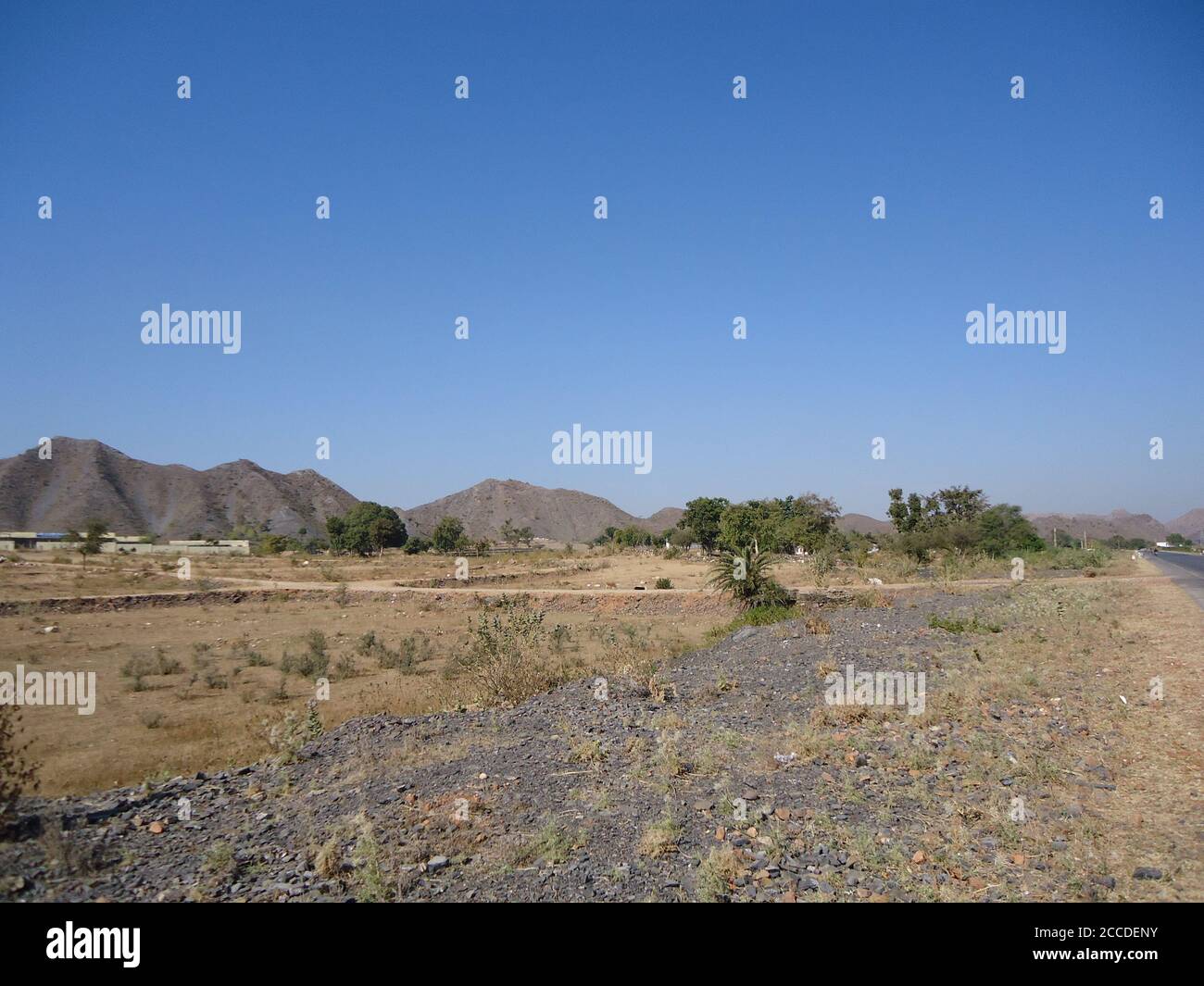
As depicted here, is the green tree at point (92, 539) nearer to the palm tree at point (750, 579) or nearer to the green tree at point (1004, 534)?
the palm tree at point (750, 579)

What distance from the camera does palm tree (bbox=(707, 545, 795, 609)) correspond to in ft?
74.6

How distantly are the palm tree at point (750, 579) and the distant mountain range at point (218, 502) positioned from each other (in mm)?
49340

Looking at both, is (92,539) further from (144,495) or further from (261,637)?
(144,495)

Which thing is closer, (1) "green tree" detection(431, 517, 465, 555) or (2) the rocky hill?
(1) "green tree" detection(431, 517, 465, 555)

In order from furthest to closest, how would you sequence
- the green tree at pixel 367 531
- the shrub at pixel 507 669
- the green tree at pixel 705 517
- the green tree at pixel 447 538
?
the green tree at pixel 447 538 → the green tree at pixel 367 531 → the green tree at pixel 705 517 → the shrub at pixel 507 669

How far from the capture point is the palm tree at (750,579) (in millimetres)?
22750

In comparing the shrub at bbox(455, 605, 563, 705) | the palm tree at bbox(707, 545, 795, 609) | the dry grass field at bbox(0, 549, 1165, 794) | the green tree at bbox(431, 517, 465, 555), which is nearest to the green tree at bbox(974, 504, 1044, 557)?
the dry grass field at bbox(0, 549, 1165, 794)

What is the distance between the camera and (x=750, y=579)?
23031 mm

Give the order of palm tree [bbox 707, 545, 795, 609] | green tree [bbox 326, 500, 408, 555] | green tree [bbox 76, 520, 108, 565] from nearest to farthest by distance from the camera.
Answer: palm tree [bbox 707, 545, 795, 609] → green tree [bbox 76, 520, 108, 565] → green tree [bbox 326, 500, 408, 555]

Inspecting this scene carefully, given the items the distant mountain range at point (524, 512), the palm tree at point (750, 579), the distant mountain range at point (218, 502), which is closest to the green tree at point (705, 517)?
the distant mountain range at point (218, 502)

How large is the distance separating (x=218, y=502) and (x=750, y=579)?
306ft

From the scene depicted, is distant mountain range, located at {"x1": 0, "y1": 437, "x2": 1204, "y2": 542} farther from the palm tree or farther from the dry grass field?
the palm tree

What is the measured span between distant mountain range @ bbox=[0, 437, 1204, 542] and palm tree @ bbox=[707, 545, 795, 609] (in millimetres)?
49340

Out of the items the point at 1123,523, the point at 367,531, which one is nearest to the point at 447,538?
the point at 367,531
